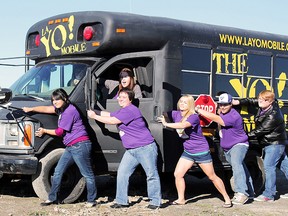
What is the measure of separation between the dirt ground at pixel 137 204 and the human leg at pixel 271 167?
197 mm

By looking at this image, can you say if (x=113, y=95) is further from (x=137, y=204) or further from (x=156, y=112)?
(x=137, y=204)

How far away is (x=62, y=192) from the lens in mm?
8836

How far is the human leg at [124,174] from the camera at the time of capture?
325 inches

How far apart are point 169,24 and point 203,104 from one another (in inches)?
51.5

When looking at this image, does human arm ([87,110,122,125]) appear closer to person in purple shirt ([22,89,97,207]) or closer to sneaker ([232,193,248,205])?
person in purple shirt ([22,89,97,207])

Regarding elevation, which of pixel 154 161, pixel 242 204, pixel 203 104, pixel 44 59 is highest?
pixel 44 59

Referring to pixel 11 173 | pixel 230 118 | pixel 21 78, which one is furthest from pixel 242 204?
pixel 21 78

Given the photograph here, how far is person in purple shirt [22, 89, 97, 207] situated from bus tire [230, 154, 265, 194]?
10.1 ft

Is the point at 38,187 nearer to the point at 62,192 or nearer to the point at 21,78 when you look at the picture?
the point at 62,192

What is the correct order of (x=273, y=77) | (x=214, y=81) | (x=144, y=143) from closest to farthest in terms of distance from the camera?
(x=144, y=143) → (x=214, y=81) → (x=273, y=77)

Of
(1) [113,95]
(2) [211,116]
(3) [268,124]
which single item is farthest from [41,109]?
(3) [268,124]

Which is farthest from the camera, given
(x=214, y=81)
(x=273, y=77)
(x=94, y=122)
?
(x=273, y=77)

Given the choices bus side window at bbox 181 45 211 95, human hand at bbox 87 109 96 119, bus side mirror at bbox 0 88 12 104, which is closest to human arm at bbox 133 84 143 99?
bus side window at bbox 181 45 211 95

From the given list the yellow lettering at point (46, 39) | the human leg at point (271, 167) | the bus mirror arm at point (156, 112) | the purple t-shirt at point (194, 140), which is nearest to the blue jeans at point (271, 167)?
the human leg at point (271, 167)
